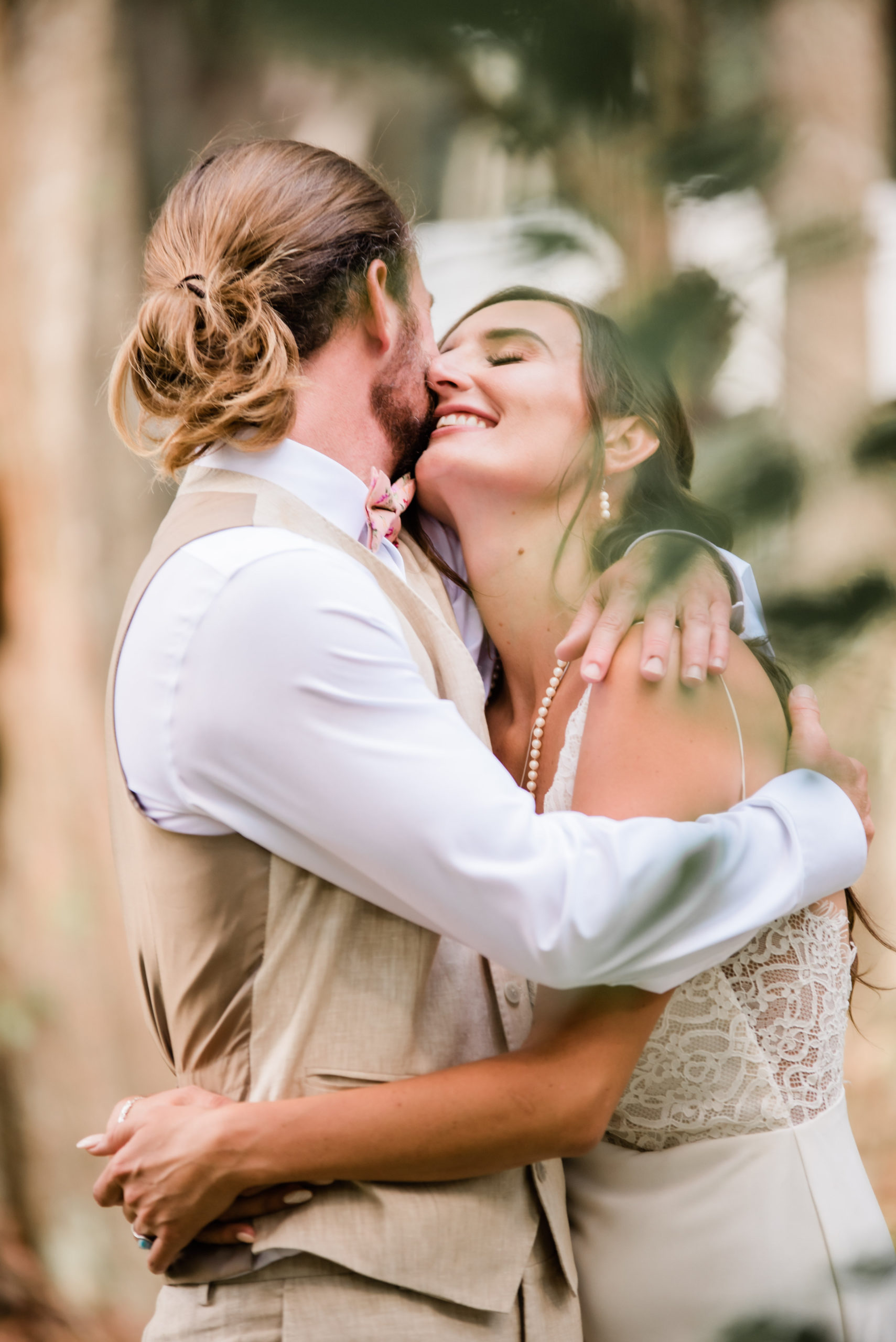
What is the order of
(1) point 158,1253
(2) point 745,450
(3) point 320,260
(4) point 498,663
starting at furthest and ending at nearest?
(4) point 498,663 → (3) point 320,260 → (1) point 158,1253 → (2) point 745,450

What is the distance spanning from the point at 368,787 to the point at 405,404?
75cm

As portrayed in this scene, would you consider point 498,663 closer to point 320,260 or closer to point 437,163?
point 320,260

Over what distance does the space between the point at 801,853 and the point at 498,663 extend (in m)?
0.74

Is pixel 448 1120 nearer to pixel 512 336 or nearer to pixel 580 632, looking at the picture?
pixel 580 632

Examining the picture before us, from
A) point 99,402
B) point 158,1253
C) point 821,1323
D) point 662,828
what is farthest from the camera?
point 99,402

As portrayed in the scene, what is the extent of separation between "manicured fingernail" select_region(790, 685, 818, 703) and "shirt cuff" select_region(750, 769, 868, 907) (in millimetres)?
756

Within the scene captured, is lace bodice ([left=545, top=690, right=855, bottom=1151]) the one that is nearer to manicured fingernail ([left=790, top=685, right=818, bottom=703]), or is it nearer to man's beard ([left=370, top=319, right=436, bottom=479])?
man's beard ([left=370, top=319, right=436, bottom=479])

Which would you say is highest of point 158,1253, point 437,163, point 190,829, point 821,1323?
point 437,163

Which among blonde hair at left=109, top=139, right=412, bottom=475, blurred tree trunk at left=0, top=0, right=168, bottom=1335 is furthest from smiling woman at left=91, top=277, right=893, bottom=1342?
blurred tree trunk at left=0, top=0, right=168, bottom=1335

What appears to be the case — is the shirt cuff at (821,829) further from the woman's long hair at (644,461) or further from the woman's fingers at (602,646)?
the woman's fingers at (602,646)

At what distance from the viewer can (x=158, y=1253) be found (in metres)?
1.24

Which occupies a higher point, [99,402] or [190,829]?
[99,402]

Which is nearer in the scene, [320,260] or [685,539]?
[685,539]

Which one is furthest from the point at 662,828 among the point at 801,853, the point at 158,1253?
the point at 158,1253
